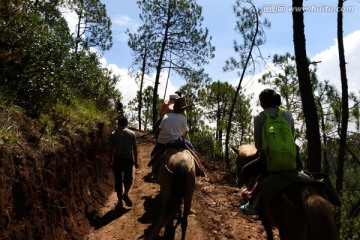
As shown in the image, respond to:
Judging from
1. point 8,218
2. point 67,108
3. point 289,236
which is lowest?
point 8,218

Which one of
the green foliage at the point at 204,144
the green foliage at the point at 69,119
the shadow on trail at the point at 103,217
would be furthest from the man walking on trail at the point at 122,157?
the green foliage at the point at 204,144

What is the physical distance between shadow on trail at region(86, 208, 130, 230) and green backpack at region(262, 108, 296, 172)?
14.4 feet

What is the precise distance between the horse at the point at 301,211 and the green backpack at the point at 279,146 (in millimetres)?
218

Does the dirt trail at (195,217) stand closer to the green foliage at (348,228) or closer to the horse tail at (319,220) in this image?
the green foliage at (348,228)

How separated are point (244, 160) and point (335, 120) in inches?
338

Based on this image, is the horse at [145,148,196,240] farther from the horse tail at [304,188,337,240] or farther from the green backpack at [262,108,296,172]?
the horse tail at [304,188,337,240]

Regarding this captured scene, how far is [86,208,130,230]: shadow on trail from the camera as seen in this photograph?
24.4ft

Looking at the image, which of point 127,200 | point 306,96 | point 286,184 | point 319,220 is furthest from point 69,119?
point 319,220

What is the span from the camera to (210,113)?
3466 centimetres

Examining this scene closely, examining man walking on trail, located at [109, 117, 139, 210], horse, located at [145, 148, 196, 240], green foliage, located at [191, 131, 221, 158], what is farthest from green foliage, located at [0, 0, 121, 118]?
green foliage, located at [191, 131, 221, 158]

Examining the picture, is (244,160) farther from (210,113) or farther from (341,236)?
(210,113)

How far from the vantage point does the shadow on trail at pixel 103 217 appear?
24.4 ft

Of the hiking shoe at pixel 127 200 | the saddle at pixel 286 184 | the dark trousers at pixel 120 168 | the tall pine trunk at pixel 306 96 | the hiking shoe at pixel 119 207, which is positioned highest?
the tall pine trunk at pixel 306 96

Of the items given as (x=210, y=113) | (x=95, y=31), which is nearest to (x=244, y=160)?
(x=95, y=31)
